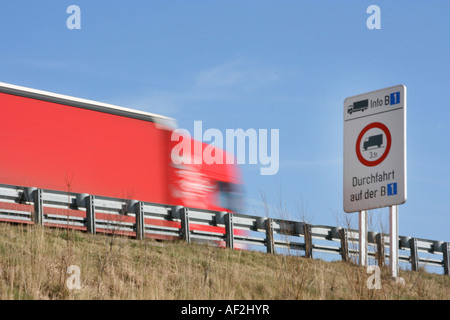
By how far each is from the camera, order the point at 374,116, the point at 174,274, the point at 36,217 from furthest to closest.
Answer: the point at 36,217 → the point at 374,116 → the point at 174,274

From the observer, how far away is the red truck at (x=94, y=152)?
19.0 meters

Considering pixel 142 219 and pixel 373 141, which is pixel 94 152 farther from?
pixel 373 141

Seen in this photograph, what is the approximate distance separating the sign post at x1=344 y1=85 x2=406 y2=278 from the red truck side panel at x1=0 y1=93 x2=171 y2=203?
593 centimetres

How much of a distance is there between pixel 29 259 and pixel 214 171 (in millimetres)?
12006

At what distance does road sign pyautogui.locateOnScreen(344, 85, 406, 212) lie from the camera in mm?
15180

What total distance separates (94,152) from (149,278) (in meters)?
8.61

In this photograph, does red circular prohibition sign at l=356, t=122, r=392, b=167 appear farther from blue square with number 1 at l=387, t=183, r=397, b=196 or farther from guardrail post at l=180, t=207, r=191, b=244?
guardrail post at l=180, t=207, r=191, b=244

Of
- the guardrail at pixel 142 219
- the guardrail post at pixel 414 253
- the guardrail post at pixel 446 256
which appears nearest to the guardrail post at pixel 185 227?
the guardrail at pixel 142 219

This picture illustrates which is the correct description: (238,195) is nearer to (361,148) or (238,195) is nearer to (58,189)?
(58,189)

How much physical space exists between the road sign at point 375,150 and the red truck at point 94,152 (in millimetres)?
6861

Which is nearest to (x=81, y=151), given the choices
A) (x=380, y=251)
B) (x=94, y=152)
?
(x=94, y=152)

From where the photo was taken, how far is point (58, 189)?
64.6 ft

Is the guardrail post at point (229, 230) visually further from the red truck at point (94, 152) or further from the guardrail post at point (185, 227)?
the red truck at point (94, 152)
